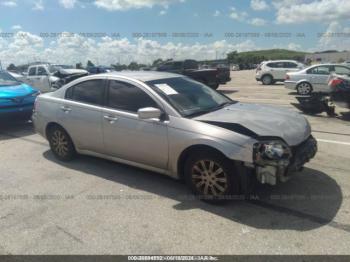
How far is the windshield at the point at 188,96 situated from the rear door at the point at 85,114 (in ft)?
3.20

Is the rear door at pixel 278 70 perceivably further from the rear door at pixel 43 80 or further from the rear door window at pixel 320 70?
the rear door at pixel 43 80

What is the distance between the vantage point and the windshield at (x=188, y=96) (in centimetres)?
434

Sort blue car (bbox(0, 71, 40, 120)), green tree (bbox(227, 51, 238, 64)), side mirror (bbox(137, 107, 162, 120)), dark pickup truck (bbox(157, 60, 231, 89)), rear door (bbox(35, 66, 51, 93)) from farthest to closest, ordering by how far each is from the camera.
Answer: green tree (bbox(227, 51, 238, 64)) → rear door (bbox(35, 66, 51, 93)) → dark pickup truck (bbox(157, 60, 231, 89)) → blue car (bbox(0, 71, 40, 120)) → side mirror (bbox(137, 107, 162, 120))

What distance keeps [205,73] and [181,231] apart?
1379cm

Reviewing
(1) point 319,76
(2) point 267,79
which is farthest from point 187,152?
(2) point 267,79

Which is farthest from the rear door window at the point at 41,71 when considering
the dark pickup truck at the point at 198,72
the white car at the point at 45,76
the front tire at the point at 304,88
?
the front tire at the point at 304,88

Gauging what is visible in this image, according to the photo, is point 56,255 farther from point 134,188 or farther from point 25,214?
point 134,188

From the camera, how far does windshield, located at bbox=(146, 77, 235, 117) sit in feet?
14.2

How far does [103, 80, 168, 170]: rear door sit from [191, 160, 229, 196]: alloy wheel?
1.57ft

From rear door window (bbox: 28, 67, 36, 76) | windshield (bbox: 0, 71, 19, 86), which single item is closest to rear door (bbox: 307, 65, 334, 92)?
windshield (bbox: 0, 71, 19, 86)

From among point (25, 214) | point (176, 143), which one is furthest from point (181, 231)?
point (25, 214)

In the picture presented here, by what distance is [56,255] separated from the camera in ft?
10.3

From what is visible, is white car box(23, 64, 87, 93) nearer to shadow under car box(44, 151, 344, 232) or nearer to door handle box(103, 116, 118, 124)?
door handle box(103, 116, 118, 124)

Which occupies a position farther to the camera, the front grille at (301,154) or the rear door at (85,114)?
the rear door at (85,114)
